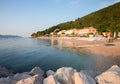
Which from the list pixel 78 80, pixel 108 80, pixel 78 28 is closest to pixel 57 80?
pixel 78 80

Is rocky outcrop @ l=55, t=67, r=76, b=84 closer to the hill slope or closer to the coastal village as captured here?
the coastal village

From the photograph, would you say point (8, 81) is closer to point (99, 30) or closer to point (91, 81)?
point (91, 81)

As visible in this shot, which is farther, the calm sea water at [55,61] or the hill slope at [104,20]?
the hill slope at [104,20]

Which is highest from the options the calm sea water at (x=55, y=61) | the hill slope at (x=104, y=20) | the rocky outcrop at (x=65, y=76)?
the hill slope at (x=104, y=20)

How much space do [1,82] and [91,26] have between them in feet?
300

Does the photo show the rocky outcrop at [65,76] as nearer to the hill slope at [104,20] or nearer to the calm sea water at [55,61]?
the calm sea water at [55,61]

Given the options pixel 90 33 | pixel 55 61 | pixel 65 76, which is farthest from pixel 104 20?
pixel 65 76

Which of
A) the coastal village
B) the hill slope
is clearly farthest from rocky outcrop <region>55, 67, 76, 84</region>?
the hill slope

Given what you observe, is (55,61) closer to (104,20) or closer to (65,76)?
(65,76)

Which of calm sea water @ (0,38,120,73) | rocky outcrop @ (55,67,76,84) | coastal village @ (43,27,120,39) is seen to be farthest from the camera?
coastal village @ (43,27,120,39)

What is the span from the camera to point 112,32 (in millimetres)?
56406

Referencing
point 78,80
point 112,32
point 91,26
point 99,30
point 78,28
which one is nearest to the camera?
point 78,80

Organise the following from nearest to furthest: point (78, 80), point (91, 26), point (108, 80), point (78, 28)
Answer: point (78, 80), point (108, 80), point (91, 26), point (78, 28)

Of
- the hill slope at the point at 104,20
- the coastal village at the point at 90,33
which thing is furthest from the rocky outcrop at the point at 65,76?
the hill slope at the point at 104,20
